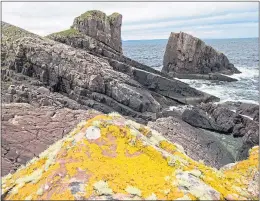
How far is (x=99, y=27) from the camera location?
78.4 metres

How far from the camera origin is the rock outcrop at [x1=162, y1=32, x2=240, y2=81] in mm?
96562

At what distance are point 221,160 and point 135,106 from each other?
15.6 meters

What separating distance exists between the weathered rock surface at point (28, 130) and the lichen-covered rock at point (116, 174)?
14.0 ft

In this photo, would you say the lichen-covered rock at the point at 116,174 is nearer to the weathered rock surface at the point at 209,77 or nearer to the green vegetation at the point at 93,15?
the green vegetation at the point at 93,15

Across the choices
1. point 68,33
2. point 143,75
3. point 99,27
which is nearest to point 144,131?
point 143,75

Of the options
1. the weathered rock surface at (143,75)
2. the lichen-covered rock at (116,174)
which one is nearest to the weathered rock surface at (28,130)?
the lichen-covered rock at (116,174)

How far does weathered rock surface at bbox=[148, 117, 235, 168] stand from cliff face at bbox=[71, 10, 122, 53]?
37874 mm

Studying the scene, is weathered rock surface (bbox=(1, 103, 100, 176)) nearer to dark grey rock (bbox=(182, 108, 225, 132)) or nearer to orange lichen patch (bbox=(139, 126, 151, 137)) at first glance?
orange lichen patch (bbox=(139, 126, 151, 137))

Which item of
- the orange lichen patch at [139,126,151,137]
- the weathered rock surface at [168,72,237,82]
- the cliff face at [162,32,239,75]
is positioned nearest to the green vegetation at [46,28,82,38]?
the cliff face at [162,32,239,75]

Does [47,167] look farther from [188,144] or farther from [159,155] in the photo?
[188,144]

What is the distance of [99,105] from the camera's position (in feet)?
152

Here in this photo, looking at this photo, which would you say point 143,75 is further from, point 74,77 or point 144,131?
point 144,131

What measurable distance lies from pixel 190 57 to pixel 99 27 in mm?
30432

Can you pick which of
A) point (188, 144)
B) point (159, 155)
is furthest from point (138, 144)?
point (188, 144)
